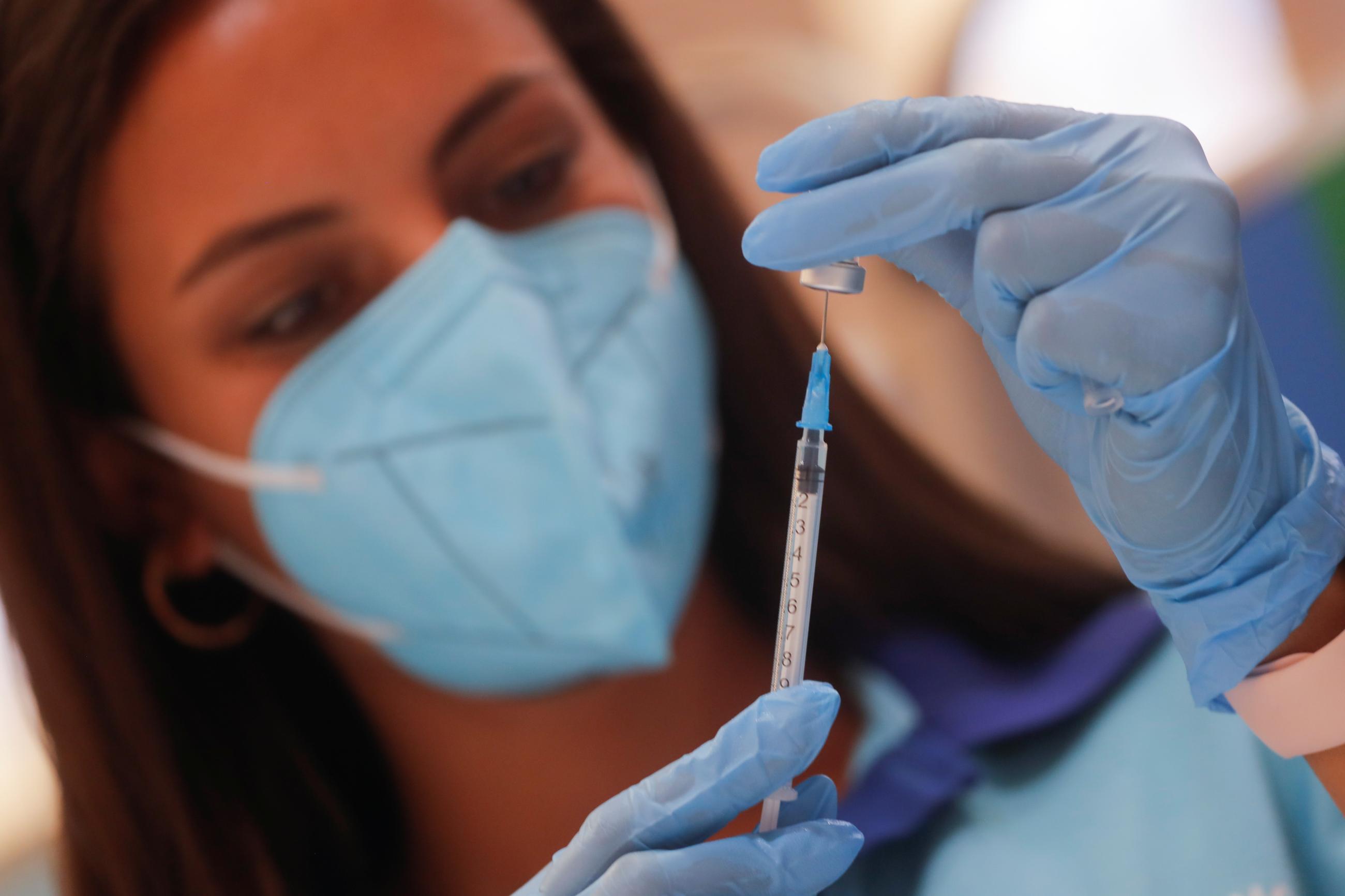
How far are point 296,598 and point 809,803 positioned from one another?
0.64 metres

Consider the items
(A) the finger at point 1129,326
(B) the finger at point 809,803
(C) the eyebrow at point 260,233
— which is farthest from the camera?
(C) the eyebrow at point 260,233

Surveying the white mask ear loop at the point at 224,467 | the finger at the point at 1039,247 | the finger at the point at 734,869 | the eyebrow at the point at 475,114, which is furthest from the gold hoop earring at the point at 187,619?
the finger at the point at 1039,247

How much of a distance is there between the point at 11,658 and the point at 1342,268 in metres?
1.69

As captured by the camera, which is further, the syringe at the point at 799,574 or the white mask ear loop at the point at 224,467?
the white mask ear loop at the point at 224,467

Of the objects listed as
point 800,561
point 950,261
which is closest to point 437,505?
point 800,561

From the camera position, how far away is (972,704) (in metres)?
1.09

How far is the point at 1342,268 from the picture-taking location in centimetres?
124

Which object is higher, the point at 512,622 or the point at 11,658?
the point at 11,658

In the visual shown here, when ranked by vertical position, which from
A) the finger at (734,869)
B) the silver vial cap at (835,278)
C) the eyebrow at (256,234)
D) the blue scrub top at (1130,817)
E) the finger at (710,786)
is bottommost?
the blue scrub top at (1130,817)

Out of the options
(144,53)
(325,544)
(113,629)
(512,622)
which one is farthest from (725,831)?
(144,53)

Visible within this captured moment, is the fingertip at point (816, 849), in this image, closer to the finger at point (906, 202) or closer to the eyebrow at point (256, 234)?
the finger at point (906, 202)

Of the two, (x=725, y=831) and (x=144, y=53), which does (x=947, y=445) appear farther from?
(x=144, y=53)

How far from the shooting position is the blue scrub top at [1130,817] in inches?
34.0

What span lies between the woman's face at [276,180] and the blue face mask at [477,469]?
1.6 inches
